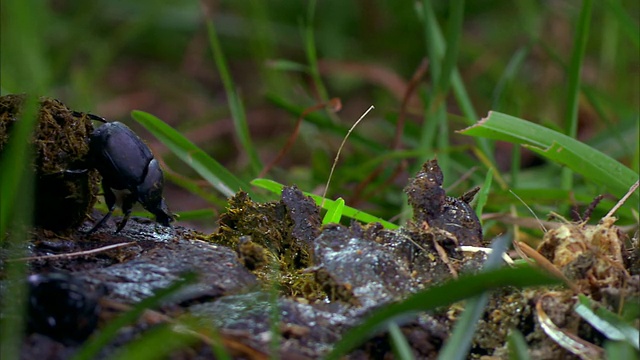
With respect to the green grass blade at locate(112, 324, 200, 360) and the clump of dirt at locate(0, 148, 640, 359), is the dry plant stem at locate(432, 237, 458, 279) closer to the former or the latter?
the clump of dirt at locate(0, 148, 640, 359)

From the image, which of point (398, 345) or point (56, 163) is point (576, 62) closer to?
point (56, 163)

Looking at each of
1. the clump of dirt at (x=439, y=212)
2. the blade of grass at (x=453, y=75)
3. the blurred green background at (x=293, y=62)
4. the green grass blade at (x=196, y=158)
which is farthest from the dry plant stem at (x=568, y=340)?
the blurred green background at (x=293, y=62)

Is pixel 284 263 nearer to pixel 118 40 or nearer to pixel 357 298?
pixel 357 298

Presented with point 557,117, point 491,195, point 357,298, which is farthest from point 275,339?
point 557,117

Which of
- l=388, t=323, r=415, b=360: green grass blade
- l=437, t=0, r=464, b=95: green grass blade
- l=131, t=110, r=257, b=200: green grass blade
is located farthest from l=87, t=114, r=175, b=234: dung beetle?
l=437, t=0, r=464, b=95: green grass blade

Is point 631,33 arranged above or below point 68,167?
above

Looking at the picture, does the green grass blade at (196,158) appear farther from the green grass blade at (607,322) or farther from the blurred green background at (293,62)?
the blurred green background at (293,62)
